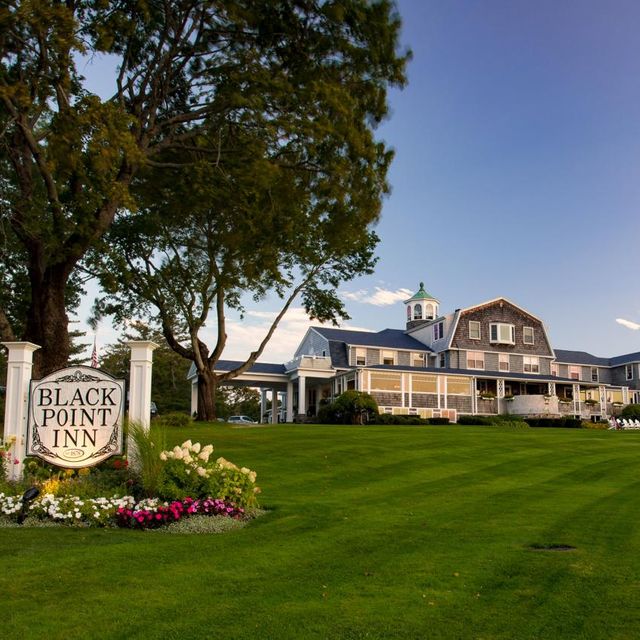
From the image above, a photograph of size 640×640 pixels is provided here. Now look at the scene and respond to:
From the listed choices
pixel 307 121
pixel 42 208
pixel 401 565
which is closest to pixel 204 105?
pixel 307 121

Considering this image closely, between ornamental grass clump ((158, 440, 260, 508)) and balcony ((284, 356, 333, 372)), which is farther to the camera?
balcony ((284, 356, 333, 372))

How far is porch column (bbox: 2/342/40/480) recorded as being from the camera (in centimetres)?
1119

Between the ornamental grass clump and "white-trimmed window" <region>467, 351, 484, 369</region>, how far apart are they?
40.4 meters

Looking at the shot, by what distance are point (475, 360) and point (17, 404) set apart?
41340 millimetres

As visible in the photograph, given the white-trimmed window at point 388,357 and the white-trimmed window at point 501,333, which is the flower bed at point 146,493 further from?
the white-trimmed window at point 501,333

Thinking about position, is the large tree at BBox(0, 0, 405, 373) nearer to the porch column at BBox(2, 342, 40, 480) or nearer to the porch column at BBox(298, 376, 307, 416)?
the porch column at BBox(2, 342, 40, 480)

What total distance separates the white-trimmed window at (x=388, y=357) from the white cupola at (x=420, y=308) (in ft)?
27.9

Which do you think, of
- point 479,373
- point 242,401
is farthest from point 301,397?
point 242,401

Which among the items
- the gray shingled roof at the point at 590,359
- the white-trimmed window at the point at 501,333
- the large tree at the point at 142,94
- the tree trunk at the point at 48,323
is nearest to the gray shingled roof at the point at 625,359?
the gray shingled roof at the point at 590,359

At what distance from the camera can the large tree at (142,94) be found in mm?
15305

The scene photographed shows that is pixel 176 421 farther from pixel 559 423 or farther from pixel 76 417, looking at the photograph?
pixel 559 423

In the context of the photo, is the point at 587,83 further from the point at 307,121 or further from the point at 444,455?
the point at 444,455

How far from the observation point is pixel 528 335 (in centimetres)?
5169

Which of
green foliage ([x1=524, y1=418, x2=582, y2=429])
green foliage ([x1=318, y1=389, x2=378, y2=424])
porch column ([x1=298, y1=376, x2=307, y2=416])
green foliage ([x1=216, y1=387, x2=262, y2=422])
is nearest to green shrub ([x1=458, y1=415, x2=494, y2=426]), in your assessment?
green foliage ([x1=524, y1=418, x2=582, y2=429])
